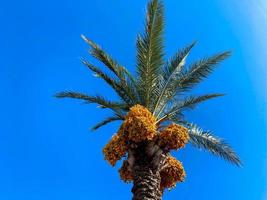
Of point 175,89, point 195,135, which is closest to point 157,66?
point 175,89

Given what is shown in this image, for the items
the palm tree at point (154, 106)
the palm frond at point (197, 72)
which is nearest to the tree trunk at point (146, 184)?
the palm tree at point (154, 106)

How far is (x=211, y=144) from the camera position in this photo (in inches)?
656

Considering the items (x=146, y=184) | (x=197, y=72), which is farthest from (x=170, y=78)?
(x=146, y=184)

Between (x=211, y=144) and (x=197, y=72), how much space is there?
8.75ft

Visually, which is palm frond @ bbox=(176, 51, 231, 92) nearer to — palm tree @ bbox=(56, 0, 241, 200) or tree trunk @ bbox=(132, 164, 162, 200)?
palm tree @ bbox=(56, 0, 241, 200)

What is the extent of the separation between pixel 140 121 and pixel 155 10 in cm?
436

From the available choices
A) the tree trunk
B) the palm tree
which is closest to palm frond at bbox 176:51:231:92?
the palm tree

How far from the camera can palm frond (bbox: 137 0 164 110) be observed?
52.9 ft

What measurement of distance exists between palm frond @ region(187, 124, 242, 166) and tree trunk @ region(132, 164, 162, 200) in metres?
3.22

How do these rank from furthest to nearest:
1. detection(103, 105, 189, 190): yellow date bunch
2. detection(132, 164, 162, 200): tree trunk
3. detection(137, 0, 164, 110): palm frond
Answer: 1. detection(137, 0, 164, 110): palm frond
2. detection(103, 105, 189, 190): yellow date bunch
3. detection(132, 164, 162, 200): tree trunk

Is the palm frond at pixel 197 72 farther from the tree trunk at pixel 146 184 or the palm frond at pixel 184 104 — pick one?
the tree trunk at pixel 146 184

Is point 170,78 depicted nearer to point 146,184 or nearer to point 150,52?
point 150,52

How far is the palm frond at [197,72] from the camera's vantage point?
16812 mm

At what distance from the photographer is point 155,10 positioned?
1612 centimetres
